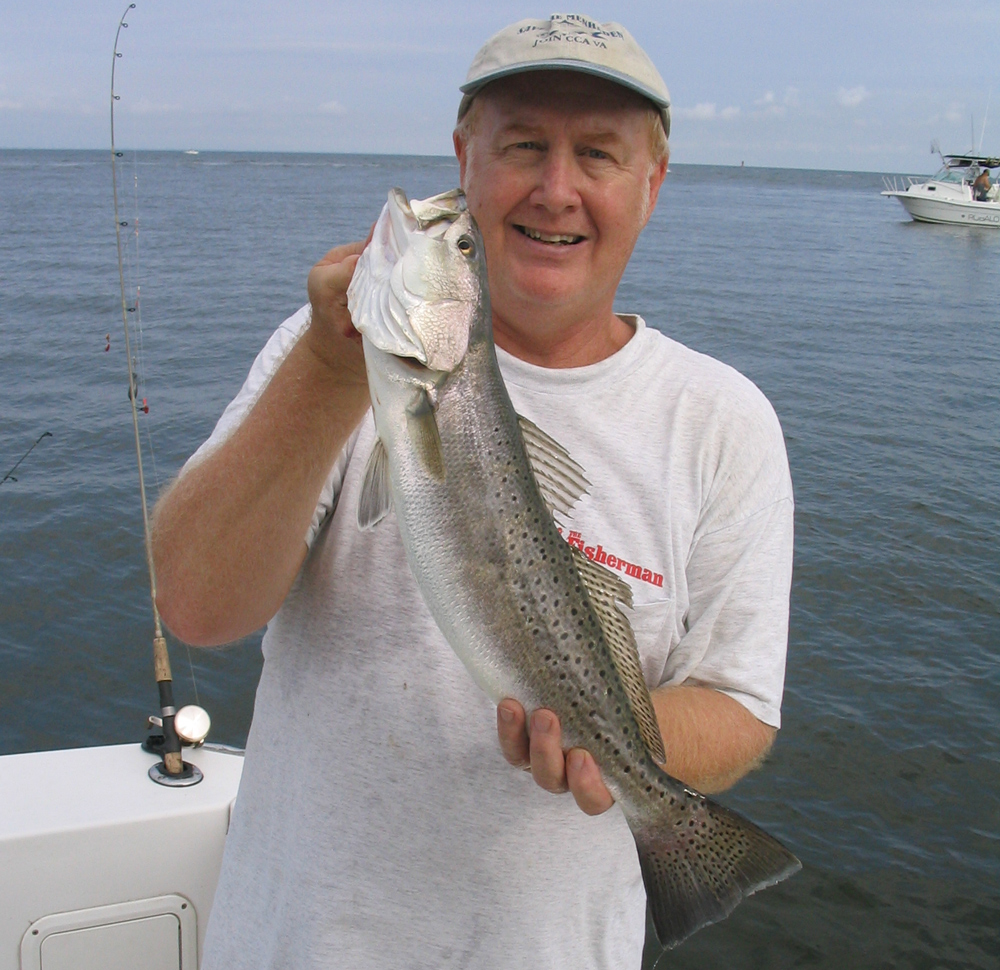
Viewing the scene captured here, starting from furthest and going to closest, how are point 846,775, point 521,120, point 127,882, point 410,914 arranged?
point 846,775, point 127,882, point 521,120, point 410,914

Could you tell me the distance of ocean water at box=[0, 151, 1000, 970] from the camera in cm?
693

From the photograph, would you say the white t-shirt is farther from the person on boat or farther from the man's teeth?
the person on boat

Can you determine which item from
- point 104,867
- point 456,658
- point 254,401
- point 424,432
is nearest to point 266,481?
point 254,401

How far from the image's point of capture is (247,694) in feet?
28.3

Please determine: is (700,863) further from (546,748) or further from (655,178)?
(655,178)

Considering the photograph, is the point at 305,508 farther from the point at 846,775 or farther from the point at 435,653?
the point at 846,775

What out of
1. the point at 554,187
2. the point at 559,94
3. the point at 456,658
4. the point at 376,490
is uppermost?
the point at 559,94

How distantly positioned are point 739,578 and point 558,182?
3.86 ft

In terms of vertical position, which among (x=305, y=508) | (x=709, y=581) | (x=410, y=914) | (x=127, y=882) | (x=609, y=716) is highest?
(x=305, y=508)

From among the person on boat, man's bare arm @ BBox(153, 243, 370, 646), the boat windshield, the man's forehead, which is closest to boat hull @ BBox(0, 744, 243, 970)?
man's bare arm @ BBox(153, 243, 370, 646)

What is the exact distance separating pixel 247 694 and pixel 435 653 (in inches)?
268

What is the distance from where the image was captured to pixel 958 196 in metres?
48.7

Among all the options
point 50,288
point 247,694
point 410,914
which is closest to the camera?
point 410,914

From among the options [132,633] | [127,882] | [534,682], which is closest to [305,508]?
[534,682]
